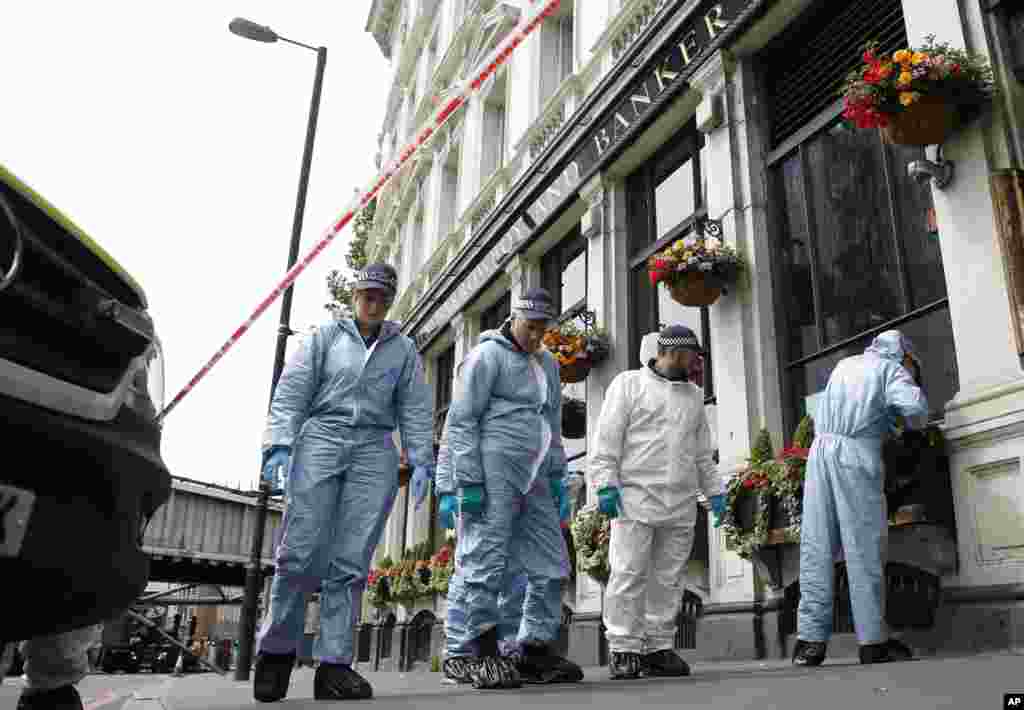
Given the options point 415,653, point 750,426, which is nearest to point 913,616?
point 750,426

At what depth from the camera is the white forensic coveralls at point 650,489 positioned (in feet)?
15.7

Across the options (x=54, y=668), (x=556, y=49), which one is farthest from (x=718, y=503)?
(x=556, y=49)

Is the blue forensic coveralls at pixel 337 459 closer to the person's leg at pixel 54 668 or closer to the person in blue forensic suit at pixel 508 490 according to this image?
the person in blue forensic suit at pixel 508 490

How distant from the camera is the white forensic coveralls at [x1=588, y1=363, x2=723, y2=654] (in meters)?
4.79

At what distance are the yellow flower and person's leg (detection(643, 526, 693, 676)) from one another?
290 centimetres

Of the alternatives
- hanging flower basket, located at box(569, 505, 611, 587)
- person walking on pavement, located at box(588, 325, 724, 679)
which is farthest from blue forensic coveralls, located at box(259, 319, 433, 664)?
hanging flower basket, located at box(569, 505, 611, 587)

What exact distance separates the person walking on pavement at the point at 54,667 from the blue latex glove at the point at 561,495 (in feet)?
9.02

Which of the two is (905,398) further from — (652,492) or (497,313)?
(497,313)

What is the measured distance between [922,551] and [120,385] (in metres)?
4.82

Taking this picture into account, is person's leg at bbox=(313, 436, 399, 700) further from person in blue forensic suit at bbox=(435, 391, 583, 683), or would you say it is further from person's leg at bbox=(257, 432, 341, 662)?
person in blue forensic suit at bbox=(435, 391, 583, 683)

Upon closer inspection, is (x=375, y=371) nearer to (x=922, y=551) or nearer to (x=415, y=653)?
(x=922, y=551)

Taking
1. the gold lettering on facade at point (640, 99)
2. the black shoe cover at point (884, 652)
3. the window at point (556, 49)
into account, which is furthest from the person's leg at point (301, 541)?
the window at point (556, 49)

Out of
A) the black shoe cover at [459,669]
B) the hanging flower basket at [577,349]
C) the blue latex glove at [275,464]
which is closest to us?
the blue latex glove at [275,464]

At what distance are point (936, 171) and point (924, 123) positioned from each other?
379mm
